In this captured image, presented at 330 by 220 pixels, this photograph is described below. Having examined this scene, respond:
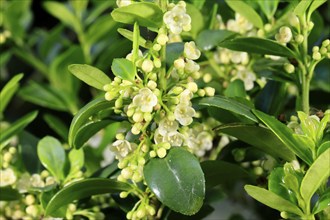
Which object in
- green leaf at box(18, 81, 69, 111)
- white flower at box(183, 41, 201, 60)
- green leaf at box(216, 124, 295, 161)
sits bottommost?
green leaf at box(18, 81, 69, 111)

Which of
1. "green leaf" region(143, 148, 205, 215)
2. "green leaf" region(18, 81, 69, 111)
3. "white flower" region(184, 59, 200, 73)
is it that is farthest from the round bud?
"green leaf" region(18, 81, 69, 111)

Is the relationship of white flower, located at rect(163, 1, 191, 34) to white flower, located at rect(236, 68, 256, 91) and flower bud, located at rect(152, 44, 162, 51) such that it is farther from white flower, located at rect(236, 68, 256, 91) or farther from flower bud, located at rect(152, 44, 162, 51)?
white flower, located at rect(236, 68, 256, 91)

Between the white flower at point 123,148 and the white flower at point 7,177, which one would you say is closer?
the white flower at point 123,148

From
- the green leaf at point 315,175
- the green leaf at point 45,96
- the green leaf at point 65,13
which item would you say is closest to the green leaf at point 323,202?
the green leaf at point 315,175

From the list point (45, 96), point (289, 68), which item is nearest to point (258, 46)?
point (289, 68)

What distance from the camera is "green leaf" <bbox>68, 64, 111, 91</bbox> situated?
0.86 meters

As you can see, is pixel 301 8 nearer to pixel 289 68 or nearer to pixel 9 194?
pixel 289 68

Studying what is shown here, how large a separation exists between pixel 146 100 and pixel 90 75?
0.35 ft

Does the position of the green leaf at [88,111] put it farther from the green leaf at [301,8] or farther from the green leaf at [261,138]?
the green leaf at [301,8]

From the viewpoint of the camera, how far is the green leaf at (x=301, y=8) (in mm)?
887

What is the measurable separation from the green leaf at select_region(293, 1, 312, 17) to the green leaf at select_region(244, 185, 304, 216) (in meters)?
0.26

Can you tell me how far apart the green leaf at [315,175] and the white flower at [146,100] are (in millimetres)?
199

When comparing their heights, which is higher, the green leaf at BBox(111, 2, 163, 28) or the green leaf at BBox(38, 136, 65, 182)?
the green leaf at BBox(111, 2, 163, 28)

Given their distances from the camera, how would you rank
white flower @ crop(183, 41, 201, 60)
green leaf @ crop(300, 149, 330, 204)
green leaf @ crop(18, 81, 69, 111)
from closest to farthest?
green leaf @ crop(300, 149, 330, 204)
white flower @ crop(183, 41, 201, 60)
green leaf @ crop(18, 81, 69, 111)
